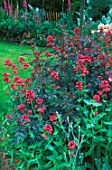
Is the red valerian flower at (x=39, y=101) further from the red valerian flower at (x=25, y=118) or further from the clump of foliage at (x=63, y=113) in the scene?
the red valerian flower at (x=25, y=118)

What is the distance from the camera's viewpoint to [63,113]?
2.86m

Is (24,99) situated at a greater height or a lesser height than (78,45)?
lesser

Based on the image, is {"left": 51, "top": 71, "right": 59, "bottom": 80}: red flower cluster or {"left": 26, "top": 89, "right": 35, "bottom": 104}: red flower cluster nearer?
{"left": 26, "top": 89, "right": 35, "bottom": 104}: red flower cluster

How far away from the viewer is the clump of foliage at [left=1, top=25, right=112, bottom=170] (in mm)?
2721

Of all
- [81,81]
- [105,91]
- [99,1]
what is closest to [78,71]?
[81,81]

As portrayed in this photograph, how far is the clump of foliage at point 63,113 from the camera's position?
8.93 feet

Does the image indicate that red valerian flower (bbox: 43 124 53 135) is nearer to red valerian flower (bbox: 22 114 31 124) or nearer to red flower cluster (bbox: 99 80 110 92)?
red valerian flower (bbox: 22 114 31 124)

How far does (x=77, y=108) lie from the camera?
9.22 feet

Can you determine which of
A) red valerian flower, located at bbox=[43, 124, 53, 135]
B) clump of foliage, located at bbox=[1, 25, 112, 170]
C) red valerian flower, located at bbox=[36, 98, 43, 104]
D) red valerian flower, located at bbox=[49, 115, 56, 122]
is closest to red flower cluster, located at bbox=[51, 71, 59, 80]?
clump of foliage, located at bbox=[1, 25, 112, 170]

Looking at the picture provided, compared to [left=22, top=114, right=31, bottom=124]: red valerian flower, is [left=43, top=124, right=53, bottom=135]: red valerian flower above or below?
below

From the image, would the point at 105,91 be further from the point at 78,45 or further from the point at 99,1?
the point at 99,1

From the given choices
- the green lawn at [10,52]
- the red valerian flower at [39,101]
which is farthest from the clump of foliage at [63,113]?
the green lawn at [10,52]

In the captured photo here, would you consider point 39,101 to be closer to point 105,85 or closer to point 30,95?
point 30,95

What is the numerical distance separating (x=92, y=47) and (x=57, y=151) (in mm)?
977
